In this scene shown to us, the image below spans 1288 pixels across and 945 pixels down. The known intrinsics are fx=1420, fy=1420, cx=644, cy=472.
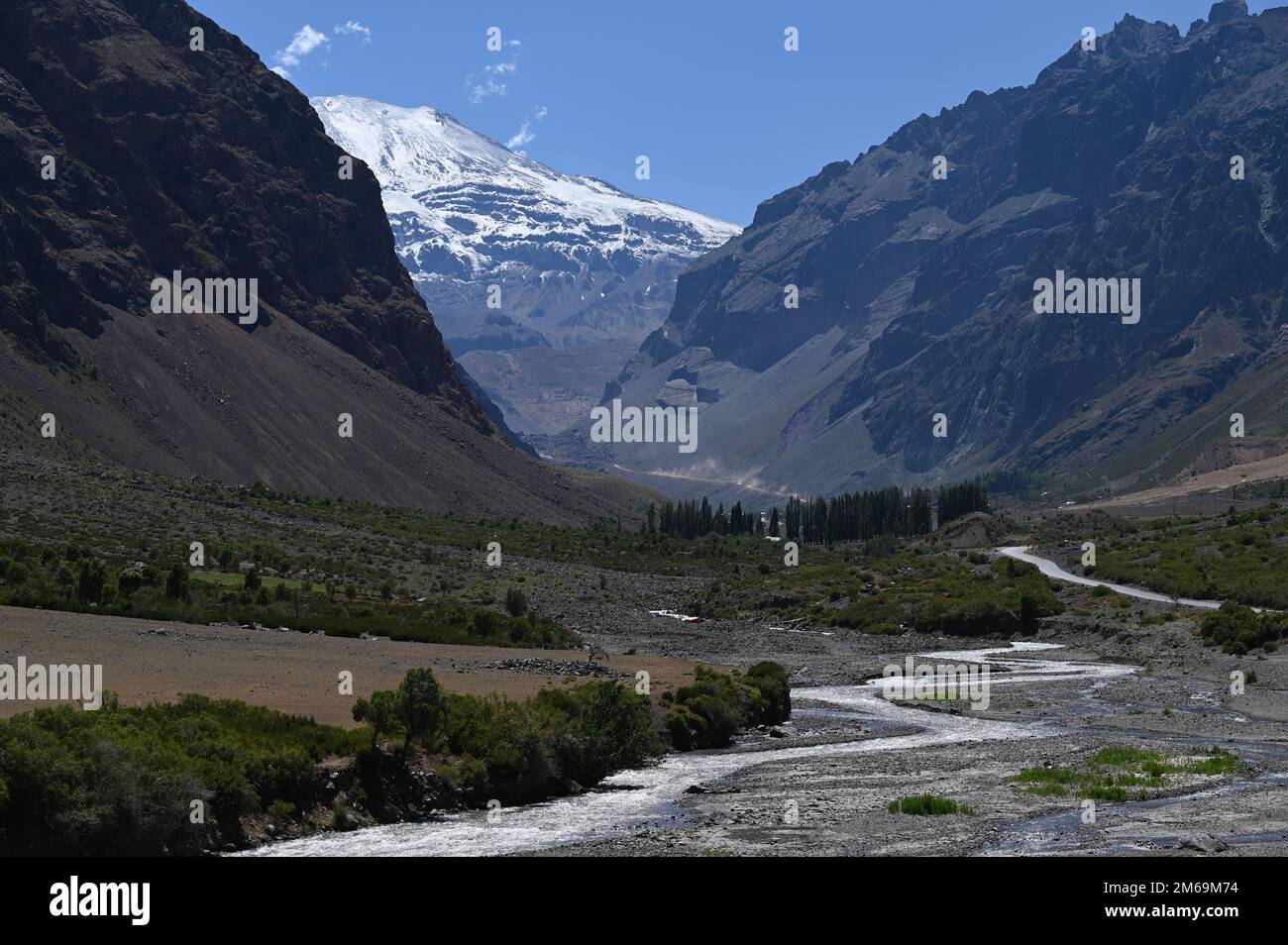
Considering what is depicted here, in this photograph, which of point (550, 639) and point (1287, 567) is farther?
point (1287, 567)

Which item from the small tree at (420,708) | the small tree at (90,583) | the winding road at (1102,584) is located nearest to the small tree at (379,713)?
the small tree at (420,708)

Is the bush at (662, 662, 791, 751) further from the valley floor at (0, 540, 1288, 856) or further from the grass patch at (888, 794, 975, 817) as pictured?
the grass patch at (888, 794, 975, 817)

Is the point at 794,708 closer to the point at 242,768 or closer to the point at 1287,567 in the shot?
the point at 242,768

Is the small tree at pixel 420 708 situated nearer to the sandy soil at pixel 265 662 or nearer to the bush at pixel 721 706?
the sandy soil at pixel 265 662

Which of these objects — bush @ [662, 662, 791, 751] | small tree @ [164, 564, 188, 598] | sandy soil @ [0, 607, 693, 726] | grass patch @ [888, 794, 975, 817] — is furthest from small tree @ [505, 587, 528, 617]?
grass patch @ [888, 794, 975, 817]

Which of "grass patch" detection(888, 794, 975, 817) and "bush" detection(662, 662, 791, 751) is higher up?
"bush" detection(662, 662, 791, 751)

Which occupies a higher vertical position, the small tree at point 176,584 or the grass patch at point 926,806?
the small tree at point 176,584

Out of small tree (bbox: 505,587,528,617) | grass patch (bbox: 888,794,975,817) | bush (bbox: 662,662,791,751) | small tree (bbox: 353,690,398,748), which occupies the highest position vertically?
small tree (bbox: 505,587,528,617)
